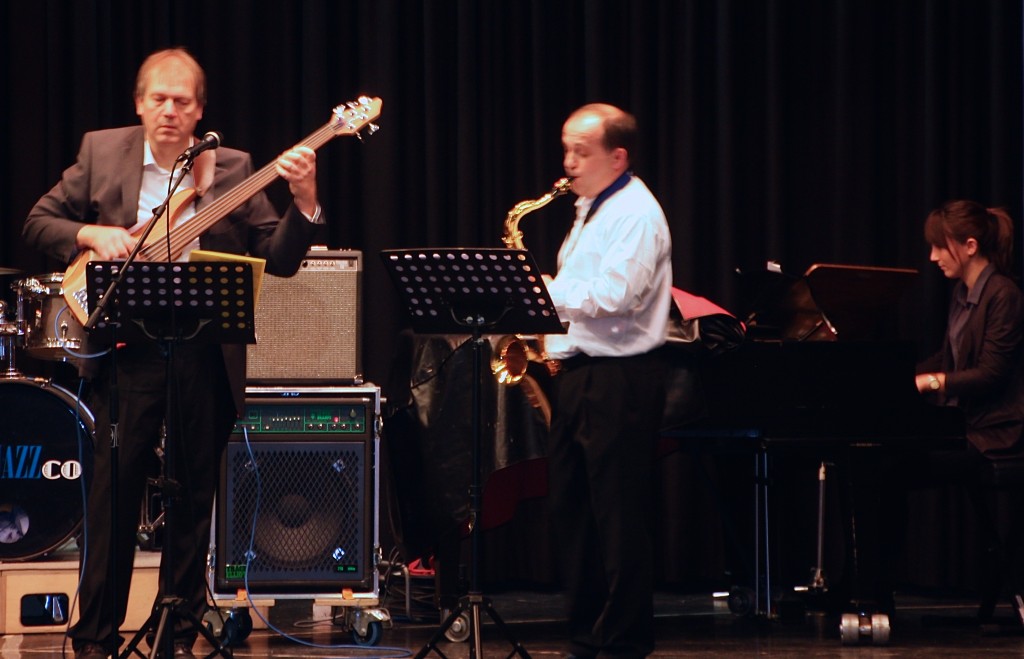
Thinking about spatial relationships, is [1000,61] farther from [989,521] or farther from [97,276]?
[97,276]

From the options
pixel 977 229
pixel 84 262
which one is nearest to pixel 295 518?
pixel 84 262

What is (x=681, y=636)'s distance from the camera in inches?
200

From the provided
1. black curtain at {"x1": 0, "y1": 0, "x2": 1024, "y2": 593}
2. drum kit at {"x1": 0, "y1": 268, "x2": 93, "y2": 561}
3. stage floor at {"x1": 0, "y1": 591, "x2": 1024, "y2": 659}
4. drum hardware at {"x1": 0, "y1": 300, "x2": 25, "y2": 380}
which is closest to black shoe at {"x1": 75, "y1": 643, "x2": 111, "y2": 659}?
stage floor at {"x1": 0, "y1": 591, "x2": 1024, "y2": 659}

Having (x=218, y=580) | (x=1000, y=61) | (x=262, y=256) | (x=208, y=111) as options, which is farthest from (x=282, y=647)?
(x=1000, y=61)

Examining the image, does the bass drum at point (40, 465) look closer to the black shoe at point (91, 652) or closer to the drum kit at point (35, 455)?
the drum kit at point (35, 455)

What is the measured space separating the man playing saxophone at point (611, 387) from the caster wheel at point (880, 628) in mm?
1104

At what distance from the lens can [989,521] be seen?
520cm

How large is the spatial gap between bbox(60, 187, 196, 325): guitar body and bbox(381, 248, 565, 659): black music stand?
2.26 feet

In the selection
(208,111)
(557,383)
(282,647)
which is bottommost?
(282,647)

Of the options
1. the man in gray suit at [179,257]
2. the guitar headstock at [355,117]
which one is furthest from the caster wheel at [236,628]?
the guitar headstock at [355,117]

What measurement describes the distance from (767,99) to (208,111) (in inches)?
98.2

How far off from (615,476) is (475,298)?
0.69m

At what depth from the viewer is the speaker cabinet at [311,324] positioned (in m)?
4.93

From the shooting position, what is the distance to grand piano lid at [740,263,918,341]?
199 inches
